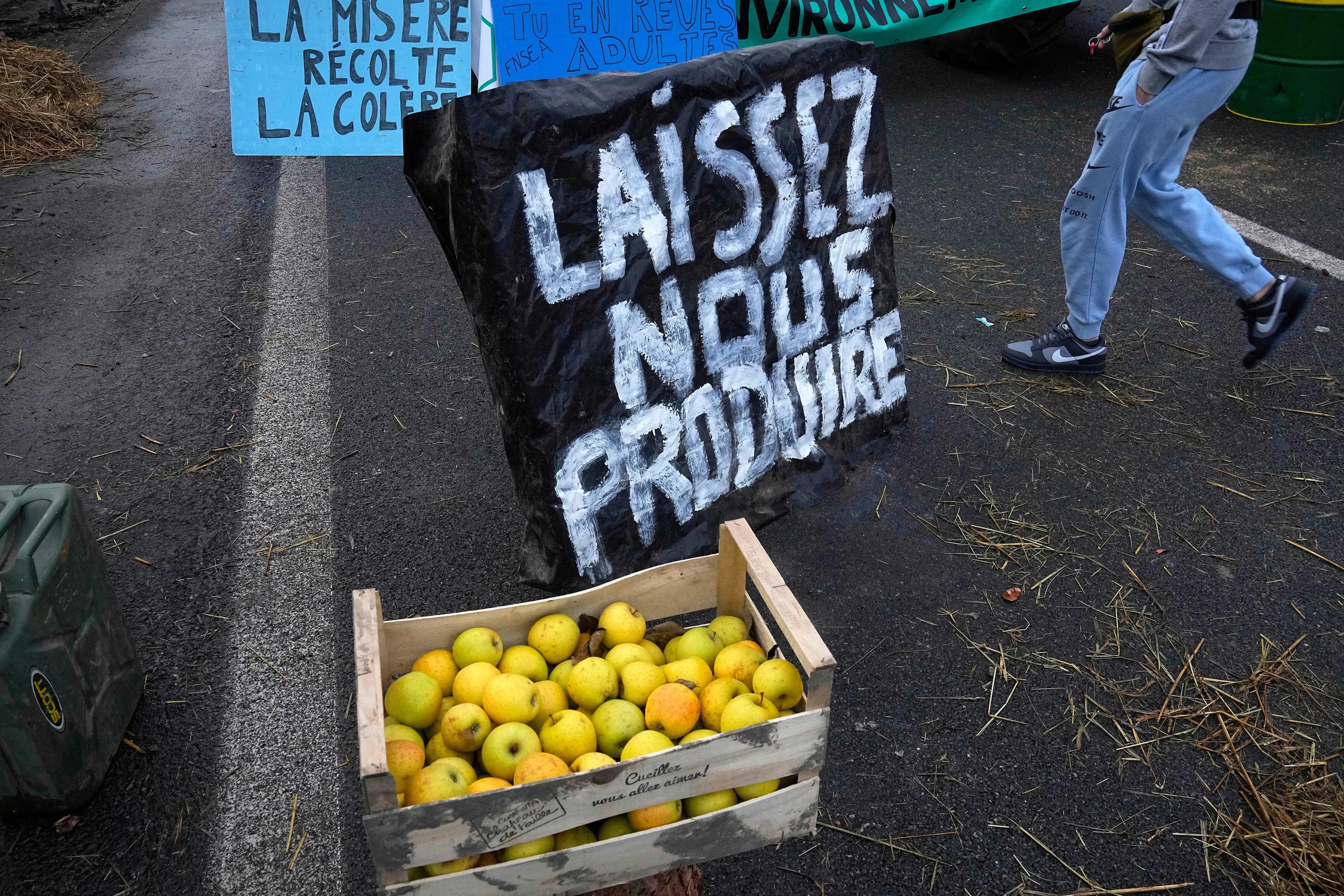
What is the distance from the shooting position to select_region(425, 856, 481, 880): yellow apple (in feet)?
5.34

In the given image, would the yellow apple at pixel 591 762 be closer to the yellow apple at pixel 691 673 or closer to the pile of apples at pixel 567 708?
the pile of apples at pixel 567 708

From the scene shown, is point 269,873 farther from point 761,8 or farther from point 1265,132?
point 1265,132

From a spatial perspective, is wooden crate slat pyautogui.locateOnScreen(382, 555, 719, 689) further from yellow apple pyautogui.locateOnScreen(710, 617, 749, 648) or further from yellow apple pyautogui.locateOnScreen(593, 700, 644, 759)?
yellow apple pyautogui.locateOnScreen(593, 700, 644, 759)

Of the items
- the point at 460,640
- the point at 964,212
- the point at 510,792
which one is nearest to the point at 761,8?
the point at 964,212

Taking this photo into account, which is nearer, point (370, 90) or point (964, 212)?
point (370, 90)

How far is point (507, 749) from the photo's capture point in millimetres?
1765

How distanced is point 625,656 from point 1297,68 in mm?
6784

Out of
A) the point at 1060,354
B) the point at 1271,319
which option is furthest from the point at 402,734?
the point at 1271,319

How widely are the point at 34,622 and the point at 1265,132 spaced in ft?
24.6

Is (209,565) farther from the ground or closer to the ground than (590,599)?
Result: closer to the ground

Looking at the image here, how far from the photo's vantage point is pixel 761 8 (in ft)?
21.0

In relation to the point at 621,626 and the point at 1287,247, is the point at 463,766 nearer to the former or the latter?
the point at 621,626

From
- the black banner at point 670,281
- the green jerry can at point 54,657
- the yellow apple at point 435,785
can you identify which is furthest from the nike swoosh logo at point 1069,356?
the green jerry can at point 54,657

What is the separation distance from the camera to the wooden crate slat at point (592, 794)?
153 cm
